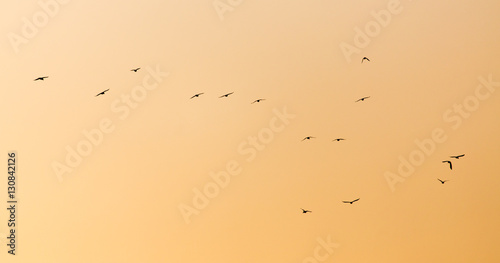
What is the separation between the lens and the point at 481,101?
2.23m

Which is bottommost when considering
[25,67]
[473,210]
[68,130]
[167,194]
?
[473,210]

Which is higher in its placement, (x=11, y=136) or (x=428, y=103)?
(x=11, y=136)

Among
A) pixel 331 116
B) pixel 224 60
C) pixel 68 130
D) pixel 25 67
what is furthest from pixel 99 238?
pixel 331 116

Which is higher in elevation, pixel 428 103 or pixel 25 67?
pixel 25 67

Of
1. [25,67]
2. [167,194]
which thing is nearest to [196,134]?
[167,194]

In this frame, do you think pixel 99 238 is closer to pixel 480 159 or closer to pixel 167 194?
pixel 167 194

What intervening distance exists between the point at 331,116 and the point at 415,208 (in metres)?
0.58

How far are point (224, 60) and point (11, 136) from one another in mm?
941

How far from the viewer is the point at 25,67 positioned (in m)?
1.99

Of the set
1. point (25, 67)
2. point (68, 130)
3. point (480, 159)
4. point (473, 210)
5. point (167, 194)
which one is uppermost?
point (25, 67)

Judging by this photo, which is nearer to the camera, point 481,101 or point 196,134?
point 196,134

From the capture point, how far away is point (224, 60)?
2.10 meters

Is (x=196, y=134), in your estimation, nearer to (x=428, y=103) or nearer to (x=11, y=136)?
(x=11, y=136)

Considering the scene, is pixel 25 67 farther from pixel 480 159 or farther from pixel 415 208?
pixel 480 159
